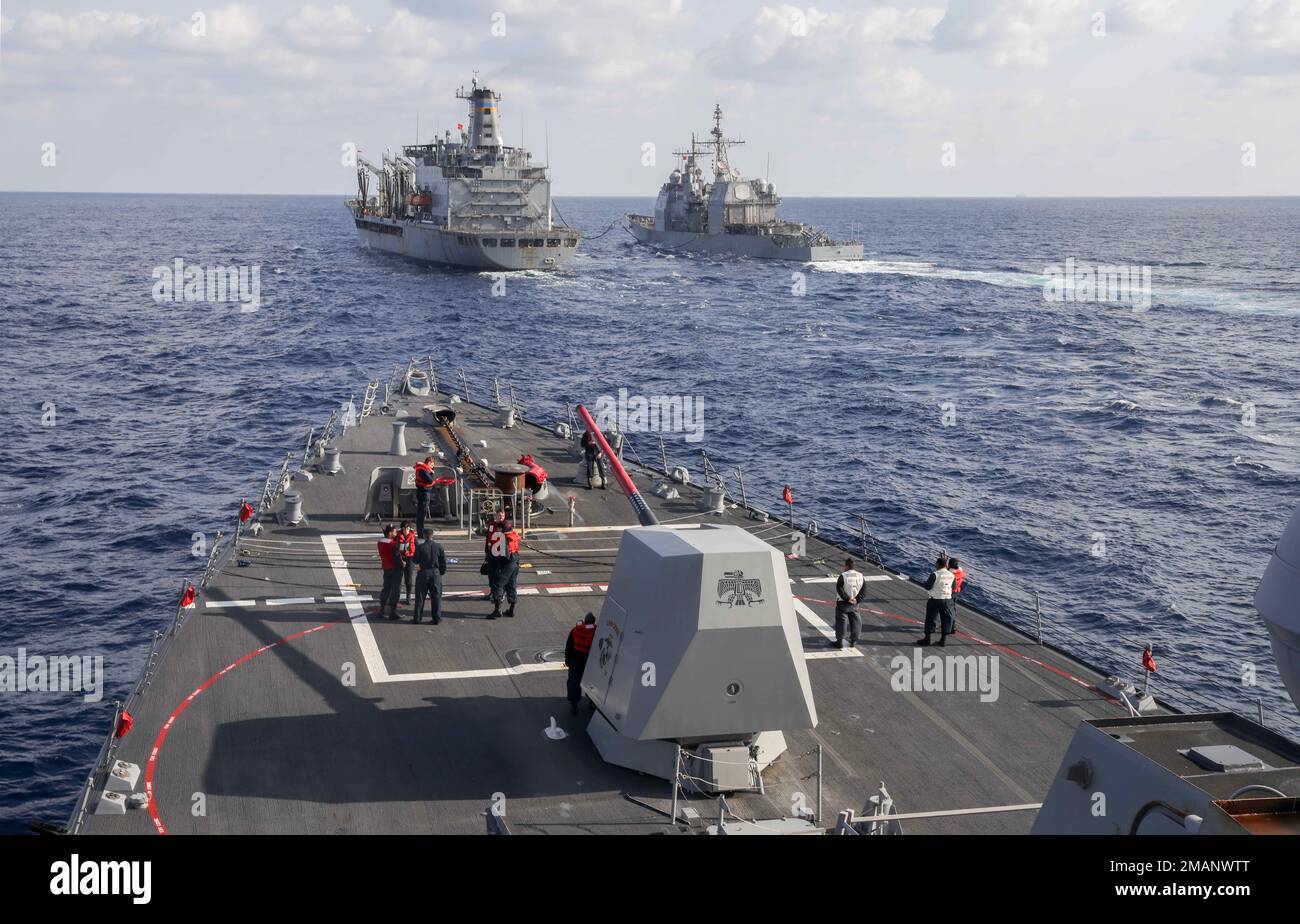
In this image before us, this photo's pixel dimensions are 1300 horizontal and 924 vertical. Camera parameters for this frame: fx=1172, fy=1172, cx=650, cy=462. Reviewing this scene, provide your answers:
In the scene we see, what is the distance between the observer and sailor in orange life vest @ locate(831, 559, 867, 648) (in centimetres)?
1825

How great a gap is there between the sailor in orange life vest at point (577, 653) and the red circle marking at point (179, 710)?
208 inches

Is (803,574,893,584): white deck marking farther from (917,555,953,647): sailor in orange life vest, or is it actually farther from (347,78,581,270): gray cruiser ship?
(347,78,581,270): gray cruiser ship

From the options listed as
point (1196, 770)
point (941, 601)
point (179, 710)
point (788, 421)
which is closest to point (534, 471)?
point (941, 601)

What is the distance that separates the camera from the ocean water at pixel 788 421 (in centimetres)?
3192

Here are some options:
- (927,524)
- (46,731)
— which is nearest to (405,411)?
(46,731)

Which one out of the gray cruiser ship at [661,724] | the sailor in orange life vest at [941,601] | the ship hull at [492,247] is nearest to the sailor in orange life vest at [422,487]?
the gray cruiser ship at [661,724]

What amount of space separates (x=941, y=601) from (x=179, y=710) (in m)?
11.5

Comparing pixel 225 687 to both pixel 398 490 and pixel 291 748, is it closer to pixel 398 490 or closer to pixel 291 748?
pixel 291 748

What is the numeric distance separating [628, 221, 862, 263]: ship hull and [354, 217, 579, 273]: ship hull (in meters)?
27.6

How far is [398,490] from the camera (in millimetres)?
24641
